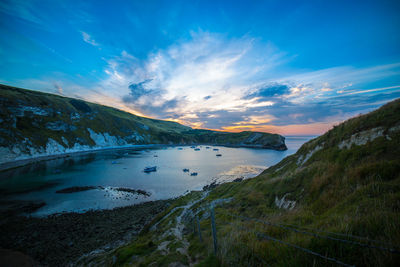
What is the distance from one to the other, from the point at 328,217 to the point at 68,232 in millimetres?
27936

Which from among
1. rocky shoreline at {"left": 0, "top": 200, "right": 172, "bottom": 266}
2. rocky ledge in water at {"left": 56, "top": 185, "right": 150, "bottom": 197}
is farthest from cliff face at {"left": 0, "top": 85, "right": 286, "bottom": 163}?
rocky shoreline at {"left": 0, "top": 200, "right": 172, "bottom": 266}

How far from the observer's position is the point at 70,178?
1837 inches

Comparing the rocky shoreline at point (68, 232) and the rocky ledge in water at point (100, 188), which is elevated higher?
the rocky shoreline at point (68, 232)

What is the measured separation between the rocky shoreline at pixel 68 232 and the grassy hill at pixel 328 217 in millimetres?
4667

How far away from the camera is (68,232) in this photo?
19.8m

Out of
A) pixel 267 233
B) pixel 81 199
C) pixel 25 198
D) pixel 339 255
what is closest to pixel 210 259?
pixel 267 233

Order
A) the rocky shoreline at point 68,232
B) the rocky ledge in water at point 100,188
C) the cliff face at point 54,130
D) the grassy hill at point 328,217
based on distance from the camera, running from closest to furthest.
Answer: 1. the grassy hill at point 328,217
2. the rocky shoreline at point 68,232
3. the rocky ledge in water at point 100,188
4. the cliff face at point 54,130

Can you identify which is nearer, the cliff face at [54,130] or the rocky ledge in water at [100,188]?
the rocky ledge in water at [100,188]

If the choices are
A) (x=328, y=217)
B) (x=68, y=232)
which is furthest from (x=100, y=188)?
(x=328, y=217)

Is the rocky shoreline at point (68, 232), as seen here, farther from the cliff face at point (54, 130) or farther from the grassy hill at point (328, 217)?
the cliff face at point (54, 130)

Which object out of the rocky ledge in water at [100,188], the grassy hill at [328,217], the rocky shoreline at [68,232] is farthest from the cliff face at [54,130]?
the grassy hill at [328,217]

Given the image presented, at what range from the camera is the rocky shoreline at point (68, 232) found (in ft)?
53.3

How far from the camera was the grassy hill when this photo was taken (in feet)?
11.3

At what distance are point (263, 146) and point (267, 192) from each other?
14565cm
